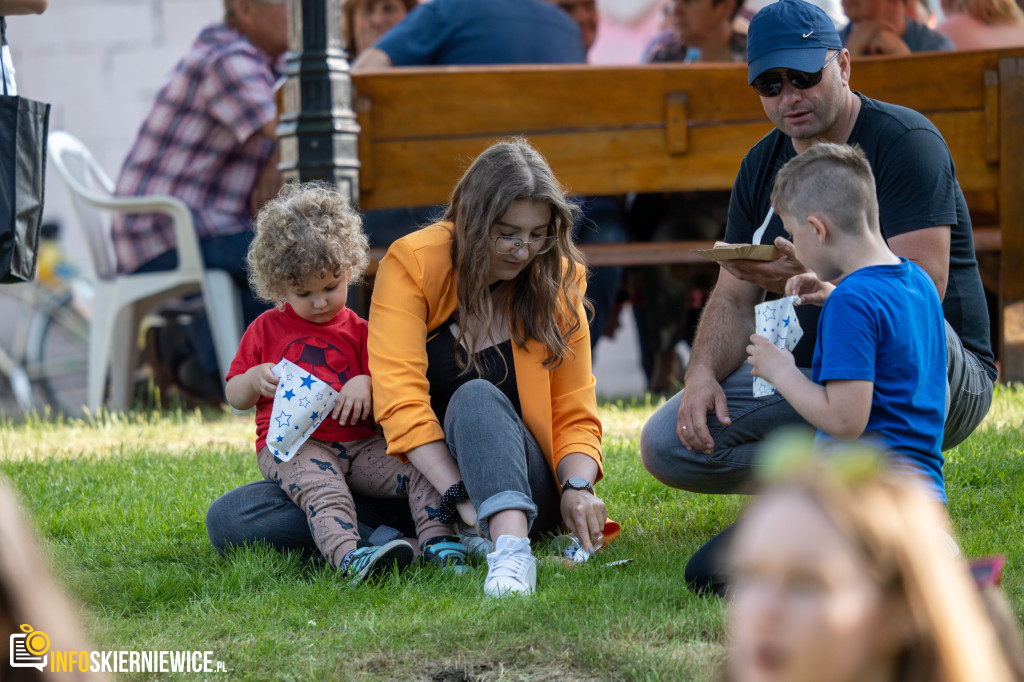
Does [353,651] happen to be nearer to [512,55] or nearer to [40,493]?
[40,493]

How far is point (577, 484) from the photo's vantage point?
2.69 meters

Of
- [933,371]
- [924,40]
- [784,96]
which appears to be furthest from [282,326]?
[924,40]

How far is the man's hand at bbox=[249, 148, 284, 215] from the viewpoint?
539 centimetres

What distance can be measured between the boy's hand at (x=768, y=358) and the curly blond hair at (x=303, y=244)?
99cm

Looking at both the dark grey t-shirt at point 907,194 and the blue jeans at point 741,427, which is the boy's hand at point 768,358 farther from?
the dark grey t-shirt at point 907,194

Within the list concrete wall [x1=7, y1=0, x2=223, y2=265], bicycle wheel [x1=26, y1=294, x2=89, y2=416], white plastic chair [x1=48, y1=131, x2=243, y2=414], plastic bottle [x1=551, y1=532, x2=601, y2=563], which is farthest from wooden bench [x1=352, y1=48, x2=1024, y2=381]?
concrete wall [x1=7, y1=0, x2=223, y2=265]

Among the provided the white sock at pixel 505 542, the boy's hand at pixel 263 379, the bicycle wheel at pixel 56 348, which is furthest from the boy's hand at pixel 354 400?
the bicycle wheel at pixel 56 348

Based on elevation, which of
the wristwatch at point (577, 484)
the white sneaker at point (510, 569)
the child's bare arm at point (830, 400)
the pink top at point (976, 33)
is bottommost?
the white sneaker at point (510, 569)

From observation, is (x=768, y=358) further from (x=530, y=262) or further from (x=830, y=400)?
(x=530, y=262)

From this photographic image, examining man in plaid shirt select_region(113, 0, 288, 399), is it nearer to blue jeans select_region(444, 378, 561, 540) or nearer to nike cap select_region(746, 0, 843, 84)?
blue jeans select_region(444, 378, 561, 540)

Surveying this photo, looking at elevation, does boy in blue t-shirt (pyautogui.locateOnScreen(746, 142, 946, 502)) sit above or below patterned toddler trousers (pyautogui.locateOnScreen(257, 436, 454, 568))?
above

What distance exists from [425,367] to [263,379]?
377 millimetres

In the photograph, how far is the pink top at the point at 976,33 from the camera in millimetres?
5066

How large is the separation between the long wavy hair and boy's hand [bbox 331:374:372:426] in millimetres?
250
